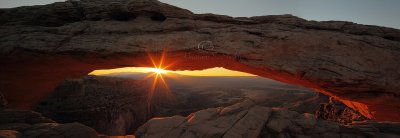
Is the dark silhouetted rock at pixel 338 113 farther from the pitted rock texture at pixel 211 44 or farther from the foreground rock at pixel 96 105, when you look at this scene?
the foreground rock at pixel 96 105

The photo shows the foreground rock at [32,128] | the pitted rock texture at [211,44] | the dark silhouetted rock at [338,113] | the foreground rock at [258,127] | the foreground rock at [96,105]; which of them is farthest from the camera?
the foreground rock at [96,105]

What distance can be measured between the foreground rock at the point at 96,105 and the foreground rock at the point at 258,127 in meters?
13.3

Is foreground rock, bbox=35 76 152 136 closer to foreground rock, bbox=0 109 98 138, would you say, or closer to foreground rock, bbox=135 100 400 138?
foreground rock, bbox=0 109 98 138

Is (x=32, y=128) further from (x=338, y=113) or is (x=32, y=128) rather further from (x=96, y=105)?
(x=338, y=113)

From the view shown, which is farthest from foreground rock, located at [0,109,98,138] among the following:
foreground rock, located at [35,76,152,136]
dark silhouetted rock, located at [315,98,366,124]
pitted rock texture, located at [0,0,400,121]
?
dark silhouetted rock, located at [315,98,366,124]

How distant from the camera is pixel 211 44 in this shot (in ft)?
30.6

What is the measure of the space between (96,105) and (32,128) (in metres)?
12.2

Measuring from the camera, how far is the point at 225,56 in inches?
368

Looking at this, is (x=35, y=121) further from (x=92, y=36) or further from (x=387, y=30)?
(x=387, y=30)

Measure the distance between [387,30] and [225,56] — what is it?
795 cm

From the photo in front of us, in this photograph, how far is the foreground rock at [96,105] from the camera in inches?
732

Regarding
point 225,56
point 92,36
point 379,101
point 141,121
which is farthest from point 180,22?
point 141,121

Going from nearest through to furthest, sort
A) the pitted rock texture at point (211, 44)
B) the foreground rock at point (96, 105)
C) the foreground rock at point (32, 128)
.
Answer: the foreground rock at point (32, 128)
the pitted rock texture at point (211, 44)
the foreground rock at point (96, 105)

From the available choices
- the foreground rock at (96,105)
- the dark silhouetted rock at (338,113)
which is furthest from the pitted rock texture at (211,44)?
the foreground rock at (96,105)
